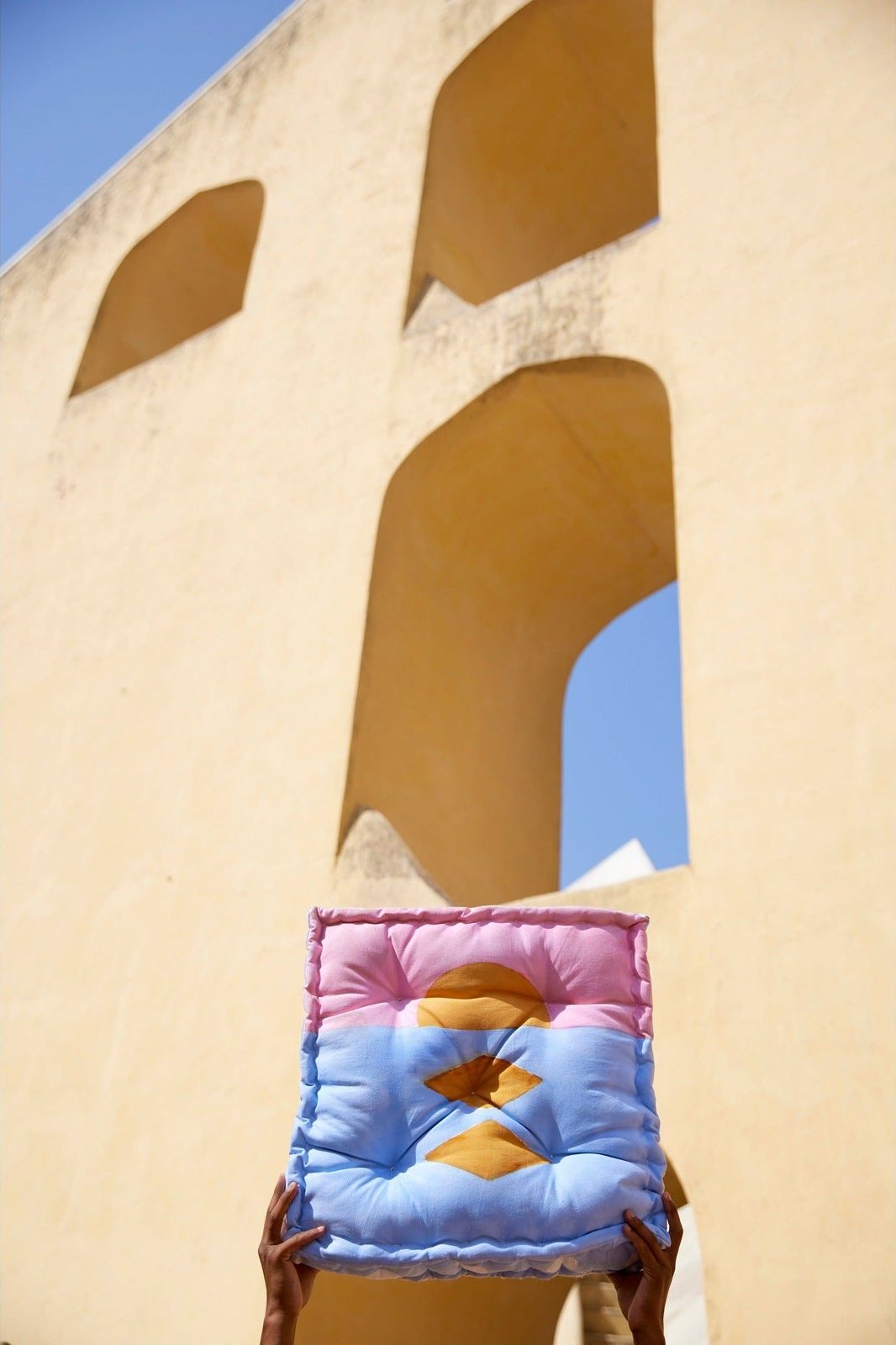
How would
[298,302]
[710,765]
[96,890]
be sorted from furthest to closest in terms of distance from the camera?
1. [298,302]
2. [96,890]
3. [710,765]

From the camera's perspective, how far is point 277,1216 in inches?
83.3

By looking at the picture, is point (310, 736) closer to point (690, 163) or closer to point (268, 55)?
point (690, 163)

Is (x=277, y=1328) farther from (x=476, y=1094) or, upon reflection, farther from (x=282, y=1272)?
(x=476, y=1094)

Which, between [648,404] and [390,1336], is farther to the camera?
[648,404]

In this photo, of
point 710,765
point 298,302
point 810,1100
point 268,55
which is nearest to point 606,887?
point 710,765

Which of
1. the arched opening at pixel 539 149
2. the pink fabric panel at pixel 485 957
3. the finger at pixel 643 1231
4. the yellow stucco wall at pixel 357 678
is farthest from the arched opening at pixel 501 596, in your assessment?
the finger at pixel 643 1231

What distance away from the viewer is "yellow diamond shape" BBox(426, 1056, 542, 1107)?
229 centimetres

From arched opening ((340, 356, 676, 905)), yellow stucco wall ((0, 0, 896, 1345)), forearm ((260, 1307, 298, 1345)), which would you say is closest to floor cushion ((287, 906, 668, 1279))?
forearm ((260, 1307, 298, 1345))

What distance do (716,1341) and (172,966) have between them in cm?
215

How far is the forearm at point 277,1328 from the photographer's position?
192 cm

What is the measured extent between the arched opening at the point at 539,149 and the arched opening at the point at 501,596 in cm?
92

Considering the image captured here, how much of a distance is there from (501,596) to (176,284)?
3345mm

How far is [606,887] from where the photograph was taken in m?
3.65

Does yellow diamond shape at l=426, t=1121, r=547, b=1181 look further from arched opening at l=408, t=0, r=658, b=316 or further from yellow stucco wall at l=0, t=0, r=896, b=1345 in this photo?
arched opening at l=408, t=0, r=658, b=316
